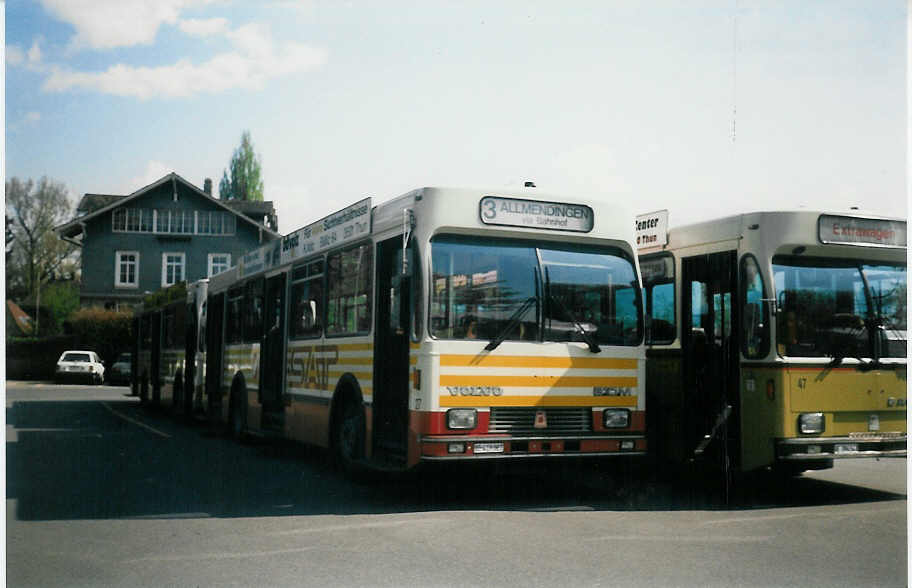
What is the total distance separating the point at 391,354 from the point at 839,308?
4443mm

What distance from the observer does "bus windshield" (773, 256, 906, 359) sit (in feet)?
31.7

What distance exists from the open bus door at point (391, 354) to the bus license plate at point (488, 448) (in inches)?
A: 28.6

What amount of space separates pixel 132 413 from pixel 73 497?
45.7ft

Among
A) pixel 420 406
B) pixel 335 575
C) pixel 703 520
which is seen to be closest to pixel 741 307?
pixel 703 520

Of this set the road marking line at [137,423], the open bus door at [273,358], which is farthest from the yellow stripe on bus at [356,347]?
the road marking line at [137,423]

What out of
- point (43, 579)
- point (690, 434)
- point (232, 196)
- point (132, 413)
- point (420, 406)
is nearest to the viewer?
point (43, 579)

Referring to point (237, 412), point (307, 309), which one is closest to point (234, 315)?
point (237, 412)

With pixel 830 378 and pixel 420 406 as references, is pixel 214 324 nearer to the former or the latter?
pixel 420 406

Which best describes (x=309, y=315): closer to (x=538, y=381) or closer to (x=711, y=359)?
(x=538, y=381)

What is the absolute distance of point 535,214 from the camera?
9812 millimetres

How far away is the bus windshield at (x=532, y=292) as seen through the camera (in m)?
9.34

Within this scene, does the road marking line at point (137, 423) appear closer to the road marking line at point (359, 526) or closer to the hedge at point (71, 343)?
the hedge at point (71, 343)

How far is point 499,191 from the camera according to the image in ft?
31.9

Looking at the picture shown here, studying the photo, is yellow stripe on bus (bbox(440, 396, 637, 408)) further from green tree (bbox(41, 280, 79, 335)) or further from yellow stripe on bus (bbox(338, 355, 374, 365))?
green tree (bbox(41, 280, 79, 335))
